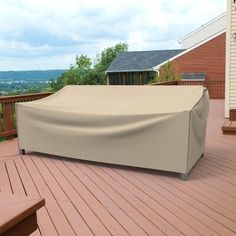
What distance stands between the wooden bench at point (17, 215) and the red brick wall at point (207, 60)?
1875 centimetres

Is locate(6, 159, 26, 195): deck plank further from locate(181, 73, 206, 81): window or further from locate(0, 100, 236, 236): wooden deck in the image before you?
locate(181, 73, 206, 81): window

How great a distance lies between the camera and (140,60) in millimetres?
25484

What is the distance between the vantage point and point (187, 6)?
78.7ft

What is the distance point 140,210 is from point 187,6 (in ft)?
76.4

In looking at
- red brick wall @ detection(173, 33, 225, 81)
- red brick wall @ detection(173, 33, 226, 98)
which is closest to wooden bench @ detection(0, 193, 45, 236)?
red brick wall @ detection(173, 33, 226, 98)

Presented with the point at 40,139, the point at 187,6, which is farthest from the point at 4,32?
the point at 40,139

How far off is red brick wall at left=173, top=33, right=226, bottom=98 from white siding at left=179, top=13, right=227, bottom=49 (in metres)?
1.60

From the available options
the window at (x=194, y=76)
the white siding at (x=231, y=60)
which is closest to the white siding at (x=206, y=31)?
the window at (x=194, y=76)

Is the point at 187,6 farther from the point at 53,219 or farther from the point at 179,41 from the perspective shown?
the point at 53,219

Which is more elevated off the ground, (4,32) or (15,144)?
(4,32)

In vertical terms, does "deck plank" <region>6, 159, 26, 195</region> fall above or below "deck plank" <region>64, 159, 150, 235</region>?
above

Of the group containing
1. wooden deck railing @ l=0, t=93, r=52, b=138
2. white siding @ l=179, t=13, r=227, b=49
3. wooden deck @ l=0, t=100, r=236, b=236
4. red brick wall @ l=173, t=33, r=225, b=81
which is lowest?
wooden deck @ l=0, t=100, r=236, b=236

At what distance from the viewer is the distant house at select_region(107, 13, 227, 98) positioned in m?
18.8

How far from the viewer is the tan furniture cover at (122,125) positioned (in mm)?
3625
